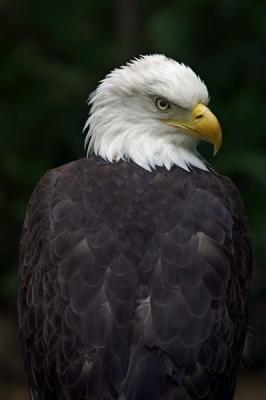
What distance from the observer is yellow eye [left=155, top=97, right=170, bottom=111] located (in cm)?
641

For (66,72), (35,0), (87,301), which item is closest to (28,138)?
(66,72)

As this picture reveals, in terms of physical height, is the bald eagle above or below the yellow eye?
below

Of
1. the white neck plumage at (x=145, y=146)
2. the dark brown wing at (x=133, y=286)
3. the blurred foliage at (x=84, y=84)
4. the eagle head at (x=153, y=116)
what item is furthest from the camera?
the blurred foliage at (x=84, y=84)

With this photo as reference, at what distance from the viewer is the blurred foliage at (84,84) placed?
1034cm

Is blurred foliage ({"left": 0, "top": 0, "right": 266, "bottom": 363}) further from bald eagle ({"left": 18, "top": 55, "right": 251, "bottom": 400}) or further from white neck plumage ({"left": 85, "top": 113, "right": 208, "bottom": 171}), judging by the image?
bald eagle ({"left": 18, "top": 55, "right": 251, "bottom": 400})

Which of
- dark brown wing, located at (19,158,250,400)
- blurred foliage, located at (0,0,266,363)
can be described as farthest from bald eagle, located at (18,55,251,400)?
blurred foliage, located at (0,0,266,363)

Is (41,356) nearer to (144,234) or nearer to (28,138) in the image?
(144,234)

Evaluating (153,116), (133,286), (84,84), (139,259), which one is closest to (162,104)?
(153,116)

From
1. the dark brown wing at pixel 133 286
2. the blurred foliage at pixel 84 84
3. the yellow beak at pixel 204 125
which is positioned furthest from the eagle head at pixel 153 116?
the blurred foliage at pixel 84 84

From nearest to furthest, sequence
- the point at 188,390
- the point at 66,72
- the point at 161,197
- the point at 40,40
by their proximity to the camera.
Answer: the point at 188,390, the point at 161,197, the point at 66,72, the point at 40,40

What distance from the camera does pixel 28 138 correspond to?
1074cm

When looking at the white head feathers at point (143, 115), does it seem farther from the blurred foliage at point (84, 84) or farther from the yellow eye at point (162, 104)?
the blurred foliage at point (84, 84)

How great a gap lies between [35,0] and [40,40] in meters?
0.39

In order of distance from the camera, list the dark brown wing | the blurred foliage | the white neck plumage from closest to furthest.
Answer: the dark brown wing → the white neck plumage → the blurred foliage
